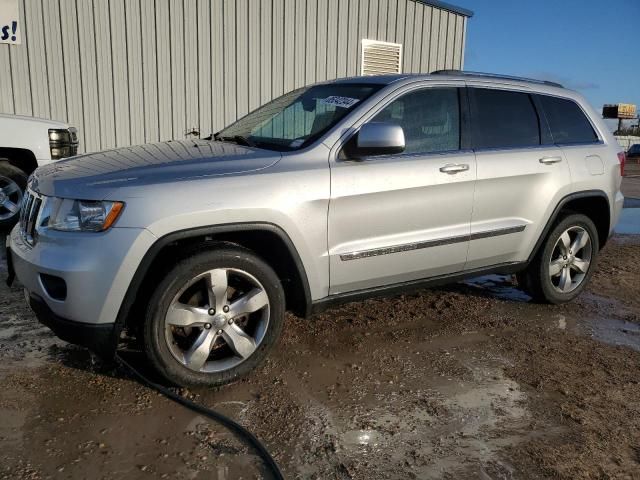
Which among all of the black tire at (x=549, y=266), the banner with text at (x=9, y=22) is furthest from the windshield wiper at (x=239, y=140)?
the banner with text at (x=9, y=22)

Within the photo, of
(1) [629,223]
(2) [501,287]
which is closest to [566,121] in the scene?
(2) [501,287]

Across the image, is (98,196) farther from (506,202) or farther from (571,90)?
(571,90)

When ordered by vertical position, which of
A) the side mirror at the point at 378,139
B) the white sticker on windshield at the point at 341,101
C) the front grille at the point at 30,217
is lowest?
the front grille at the point at 30,217

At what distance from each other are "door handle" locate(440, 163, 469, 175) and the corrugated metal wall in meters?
6.36

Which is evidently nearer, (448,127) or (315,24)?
(448,127)

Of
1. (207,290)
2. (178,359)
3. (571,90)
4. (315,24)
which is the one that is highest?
(315,24)

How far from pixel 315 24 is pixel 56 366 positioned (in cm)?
823

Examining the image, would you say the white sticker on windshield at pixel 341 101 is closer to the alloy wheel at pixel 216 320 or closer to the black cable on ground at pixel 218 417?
the alloy wheel at pixel 216 320

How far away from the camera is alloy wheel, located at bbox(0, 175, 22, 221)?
249 inches

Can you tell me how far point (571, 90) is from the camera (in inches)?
182

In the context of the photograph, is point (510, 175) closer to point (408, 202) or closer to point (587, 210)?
point (408, 202)

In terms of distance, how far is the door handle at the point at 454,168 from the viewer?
3588mm

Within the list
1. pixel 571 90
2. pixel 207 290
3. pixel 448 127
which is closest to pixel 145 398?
pixel 207 290

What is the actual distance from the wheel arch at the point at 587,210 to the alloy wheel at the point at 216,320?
238 centimetres
